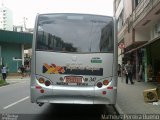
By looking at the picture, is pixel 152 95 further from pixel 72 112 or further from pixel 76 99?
pixel 76 99

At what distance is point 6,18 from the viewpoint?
97.1 metres

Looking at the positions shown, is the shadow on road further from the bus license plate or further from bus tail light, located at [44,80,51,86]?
the bus license plate

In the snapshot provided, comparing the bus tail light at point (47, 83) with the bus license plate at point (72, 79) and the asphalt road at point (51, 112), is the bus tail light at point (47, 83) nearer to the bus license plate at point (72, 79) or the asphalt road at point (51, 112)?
the bus license plate at point (72, 79)

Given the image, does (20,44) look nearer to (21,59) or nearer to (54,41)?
(21,59)

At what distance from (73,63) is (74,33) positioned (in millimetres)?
921

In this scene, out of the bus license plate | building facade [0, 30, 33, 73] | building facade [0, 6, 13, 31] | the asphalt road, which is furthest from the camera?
building facade [0, 6, 13, 31]

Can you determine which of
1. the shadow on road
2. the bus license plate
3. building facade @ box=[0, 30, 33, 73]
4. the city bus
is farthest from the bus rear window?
building facade @ box=[0, 30, 33, 73]

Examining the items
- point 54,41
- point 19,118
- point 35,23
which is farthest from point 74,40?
point 19,118

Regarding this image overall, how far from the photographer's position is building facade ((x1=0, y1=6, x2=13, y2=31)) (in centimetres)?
9606

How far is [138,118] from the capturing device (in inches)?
405

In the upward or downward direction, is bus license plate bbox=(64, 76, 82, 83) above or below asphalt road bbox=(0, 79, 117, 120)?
above

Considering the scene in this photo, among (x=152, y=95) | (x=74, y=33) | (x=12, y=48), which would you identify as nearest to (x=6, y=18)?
(x=12, y=48)

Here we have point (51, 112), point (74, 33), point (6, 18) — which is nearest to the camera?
point (74, 33)

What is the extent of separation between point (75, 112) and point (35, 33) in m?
3.20
